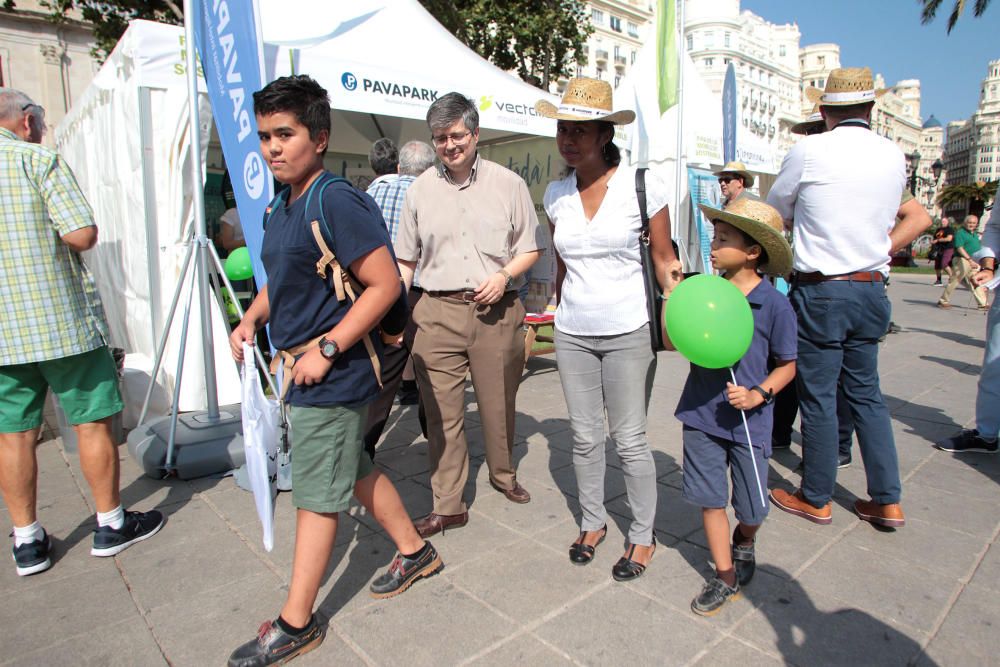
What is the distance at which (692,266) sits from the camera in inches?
399

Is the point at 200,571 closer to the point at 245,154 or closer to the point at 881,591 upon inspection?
the point at 245,154

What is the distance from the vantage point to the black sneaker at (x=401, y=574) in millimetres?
2424

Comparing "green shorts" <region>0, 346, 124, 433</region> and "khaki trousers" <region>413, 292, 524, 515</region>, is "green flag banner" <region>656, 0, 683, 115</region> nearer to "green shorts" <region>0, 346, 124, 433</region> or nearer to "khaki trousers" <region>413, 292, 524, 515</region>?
"khaki trousers" <region>413, 292, 524, 515</region>

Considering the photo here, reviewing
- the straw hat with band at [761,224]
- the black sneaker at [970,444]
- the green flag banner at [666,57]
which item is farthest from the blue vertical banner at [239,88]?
the green flag banner at [666,57]

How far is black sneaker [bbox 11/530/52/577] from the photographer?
2656mm

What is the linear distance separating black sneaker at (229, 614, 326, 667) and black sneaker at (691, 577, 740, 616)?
4.50 ft

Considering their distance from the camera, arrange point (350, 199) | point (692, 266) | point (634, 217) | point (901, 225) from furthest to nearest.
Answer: point (692, 266) → point (901, 225) → point (634, 217) → point (350, 199)

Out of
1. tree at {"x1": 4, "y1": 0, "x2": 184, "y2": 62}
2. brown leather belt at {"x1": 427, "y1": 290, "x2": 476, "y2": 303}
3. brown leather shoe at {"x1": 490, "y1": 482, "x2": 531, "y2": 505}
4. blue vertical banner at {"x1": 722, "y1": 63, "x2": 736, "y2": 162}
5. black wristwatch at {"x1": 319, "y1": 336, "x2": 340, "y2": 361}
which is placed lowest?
brown leather shoe at {"x1": 490, "y1": 482, "x2": 531, "y2": 505}

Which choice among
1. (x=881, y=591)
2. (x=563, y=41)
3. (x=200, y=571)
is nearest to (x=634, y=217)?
(x=881, y=591)

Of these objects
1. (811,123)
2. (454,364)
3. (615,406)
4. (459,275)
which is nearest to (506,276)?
(459,275)

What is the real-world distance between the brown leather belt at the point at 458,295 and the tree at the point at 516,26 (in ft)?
46.3

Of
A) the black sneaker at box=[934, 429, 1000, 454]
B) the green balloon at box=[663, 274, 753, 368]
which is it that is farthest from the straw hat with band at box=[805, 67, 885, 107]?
the black sneaker at box=[934, 429, 1000, 454]

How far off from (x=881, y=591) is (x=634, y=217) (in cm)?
174

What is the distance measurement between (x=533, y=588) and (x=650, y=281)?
1319 mm
